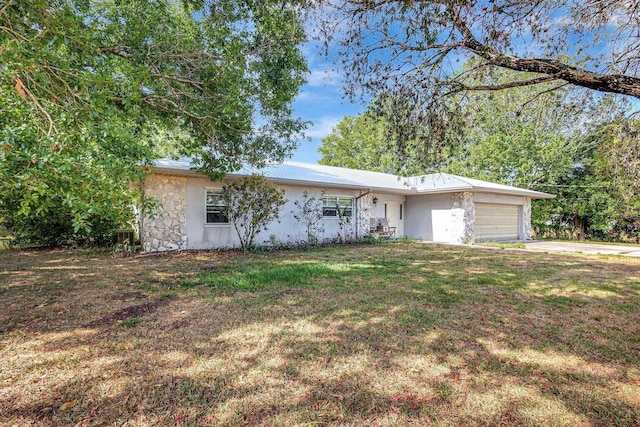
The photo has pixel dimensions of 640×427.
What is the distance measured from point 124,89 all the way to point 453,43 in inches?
209

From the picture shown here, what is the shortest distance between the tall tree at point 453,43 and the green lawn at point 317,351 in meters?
3.08

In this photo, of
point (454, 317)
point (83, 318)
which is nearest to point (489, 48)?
point (454, 317)

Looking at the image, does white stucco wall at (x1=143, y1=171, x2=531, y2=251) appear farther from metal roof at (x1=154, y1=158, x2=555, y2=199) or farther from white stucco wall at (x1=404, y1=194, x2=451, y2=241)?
metal roof at (x1=154, y1=158, x2=555, y2=199)

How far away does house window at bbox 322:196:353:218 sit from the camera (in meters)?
13.3

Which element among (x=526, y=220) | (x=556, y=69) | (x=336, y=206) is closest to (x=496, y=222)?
(x=526, y=220)

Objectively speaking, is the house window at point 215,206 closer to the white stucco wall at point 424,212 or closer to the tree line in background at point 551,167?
the tree line in background at point 551,167

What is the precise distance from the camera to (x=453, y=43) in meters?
4.77

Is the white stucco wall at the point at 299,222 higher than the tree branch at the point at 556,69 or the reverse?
the reverse

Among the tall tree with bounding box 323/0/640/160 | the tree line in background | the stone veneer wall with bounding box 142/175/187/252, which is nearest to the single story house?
the stone veneer wall with bounding box 142/175/187/252

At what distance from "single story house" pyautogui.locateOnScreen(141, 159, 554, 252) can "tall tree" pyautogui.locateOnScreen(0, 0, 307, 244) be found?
2009mm

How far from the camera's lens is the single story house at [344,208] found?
33.1 feet

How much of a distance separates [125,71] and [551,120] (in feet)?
78.2

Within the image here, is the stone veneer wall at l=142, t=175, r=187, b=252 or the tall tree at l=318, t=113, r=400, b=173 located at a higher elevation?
the tall tree at l=318, t=113, r=400, b=173

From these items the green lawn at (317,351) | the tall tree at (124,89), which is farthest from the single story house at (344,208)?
the green lawn at (317,351)
